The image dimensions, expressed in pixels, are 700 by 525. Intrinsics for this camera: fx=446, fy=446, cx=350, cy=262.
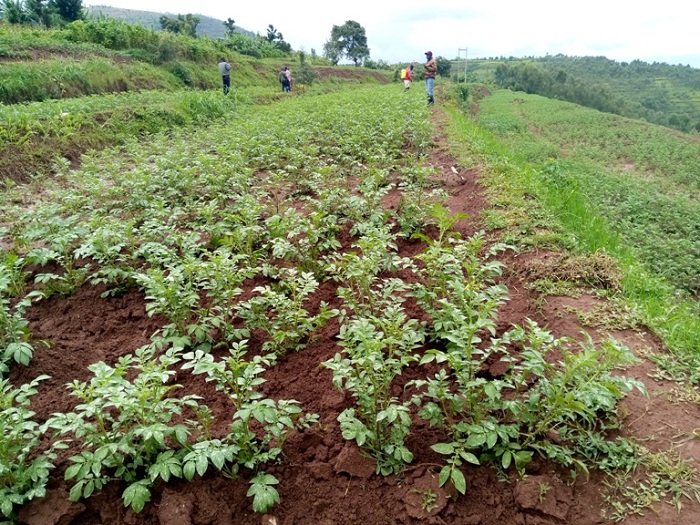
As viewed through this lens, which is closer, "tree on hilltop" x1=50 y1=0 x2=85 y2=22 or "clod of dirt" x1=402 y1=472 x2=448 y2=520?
"clod of dirt" x1=402 y1=472 x2=448 y2=520

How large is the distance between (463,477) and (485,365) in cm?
87

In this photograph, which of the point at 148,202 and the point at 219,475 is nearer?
the point at 219,475

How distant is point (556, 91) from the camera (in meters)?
50.0

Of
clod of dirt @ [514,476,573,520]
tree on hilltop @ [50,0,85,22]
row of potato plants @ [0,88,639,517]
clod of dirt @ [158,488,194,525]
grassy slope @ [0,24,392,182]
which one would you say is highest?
tree on hilltop @ [50,0,85,22]

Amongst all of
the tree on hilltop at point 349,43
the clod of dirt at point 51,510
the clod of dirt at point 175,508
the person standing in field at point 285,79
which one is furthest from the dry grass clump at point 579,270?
the tree on hilltop at point 349,43

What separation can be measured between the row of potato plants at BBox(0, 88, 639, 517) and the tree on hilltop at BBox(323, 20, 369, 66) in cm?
5816

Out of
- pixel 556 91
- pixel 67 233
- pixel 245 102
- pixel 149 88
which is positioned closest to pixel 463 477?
pixel 67 233

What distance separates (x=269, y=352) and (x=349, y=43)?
62.6 m

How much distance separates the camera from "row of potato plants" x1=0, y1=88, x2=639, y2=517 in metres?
2.01

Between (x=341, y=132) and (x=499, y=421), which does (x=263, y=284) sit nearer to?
(x=499, y=421)

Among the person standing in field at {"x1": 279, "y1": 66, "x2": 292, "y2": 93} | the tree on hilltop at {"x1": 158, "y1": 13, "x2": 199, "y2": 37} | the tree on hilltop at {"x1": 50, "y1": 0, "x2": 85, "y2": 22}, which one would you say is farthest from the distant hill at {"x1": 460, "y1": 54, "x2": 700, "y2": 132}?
the tree on hilltop at {"x1": 50, "y1": 0, "x2": 85, "y2": 22}

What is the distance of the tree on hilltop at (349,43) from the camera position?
5756 centimetres

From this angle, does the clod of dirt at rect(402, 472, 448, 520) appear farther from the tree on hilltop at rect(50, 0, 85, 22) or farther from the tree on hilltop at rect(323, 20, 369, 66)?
the tree on hilltop at rect(323, 20, 369, 66)

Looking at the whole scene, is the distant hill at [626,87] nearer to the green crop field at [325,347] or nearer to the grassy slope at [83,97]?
the grassy slope at [83,97]
